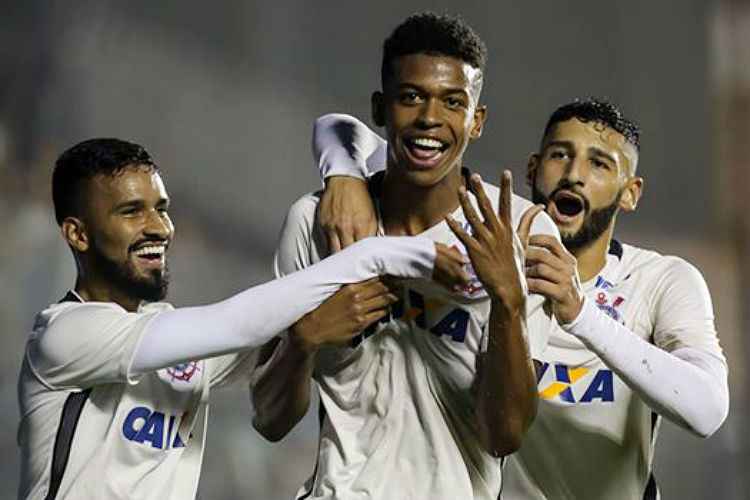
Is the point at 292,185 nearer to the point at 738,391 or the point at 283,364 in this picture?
the point at 738,391

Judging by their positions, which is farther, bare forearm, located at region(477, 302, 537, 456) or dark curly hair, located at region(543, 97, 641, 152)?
dark curly hair, located at region(543, 97, 641, 152)

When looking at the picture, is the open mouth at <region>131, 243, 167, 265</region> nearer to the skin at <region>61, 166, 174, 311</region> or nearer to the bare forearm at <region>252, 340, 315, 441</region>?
the skin at <region>61, 166, 174, 311</region>

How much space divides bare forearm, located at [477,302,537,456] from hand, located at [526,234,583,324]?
160 mm

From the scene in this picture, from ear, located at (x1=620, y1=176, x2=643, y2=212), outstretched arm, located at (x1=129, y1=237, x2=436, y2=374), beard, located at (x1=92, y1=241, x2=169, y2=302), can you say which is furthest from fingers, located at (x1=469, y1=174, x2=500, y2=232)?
ear, located at (x1=620, y1=176, x2=643, y2=212)

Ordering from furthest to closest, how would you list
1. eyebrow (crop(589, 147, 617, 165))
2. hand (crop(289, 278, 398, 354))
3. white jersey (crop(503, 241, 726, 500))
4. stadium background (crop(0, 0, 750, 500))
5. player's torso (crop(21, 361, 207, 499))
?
1. stadium background (crop(0, 0, 750, 500))
2. eyebrow (crop(589, 147, 617, 165))
3. white jersey (crop(503, 241, 726, 500))
4. player's torso (crop(21, 361, 207, 499))
5. hand (crop(289, 278, 398, 354))

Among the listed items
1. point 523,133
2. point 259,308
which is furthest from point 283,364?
point 523,133

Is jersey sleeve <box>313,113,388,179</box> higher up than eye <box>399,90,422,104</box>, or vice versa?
eye <box>399,90,422,104</box>

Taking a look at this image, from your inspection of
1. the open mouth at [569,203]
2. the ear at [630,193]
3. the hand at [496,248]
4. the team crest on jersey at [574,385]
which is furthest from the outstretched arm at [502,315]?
the ear at [630,193]

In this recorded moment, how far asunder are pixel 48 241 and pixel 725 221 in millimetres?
2096

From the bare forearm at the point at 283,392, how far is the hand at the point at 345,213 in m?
0.17

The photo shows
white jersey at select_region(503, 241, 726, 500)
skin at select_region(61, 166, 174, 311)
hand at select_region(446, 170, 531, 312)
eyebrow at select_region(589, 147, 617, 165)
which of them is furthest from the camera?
eyebrow at select_region(589, 147, 617, 165)

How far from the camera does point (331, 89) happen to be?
4520 millimetres

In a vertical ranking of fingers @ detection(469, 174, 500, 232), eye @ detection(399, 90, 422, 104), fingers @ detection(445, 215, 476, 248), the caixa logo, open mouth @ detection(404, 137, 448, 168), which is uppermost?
eye @ detection(399, 90, 422, 104)

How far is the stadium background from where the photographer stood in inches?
166
